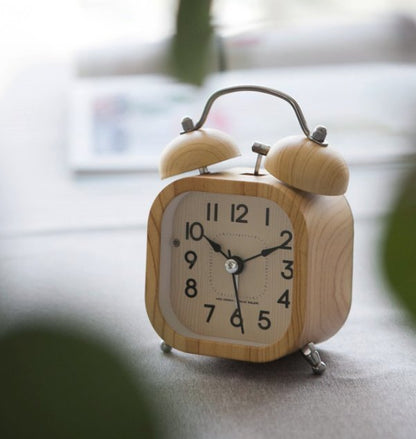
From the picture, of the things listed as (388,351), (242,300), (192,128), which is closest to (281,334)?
(242,300)

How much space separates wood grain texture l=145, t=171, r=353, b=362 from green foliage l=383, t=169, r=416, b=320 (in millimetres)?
826

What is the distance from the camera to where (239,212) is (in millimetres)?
1055

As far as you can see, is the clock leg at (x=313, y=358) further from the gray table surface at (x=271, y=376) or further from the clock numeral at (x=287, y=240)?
the clock numeral at (x=287, y=240)

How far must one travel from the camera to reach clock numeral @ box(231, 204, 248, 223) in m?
1.05

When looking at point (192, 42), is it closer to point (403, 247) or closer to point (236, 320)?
point (403, 247)

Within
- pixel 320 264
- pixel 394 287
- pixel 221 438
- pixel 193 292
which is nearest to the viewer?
pixel 394 287

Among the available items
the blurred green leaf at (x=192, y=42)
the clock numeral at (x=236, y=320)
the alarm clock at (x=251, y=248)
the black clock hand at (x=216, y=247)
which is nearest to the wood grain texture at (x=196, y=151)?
the alarm clock at (x=251, y=248)

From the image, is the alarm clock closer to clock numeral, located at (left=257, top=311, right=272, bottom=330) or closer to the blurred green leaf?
clock numeral, located at (left=257, top=311, right=272, bottom=330)

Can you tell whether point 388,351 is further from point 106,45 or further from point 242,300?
point 106,45

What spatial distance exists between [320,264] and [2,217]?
870 millimetres

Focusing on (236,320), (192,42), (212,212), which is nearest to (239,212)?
(212,212)

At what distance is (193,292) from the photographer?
110cm

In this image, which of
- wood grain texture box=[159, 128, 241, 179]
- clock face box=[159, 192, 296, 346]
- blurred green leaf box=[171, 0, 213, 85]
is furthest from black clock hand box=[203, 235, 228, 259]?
blurred green leaf box=[171, 0, 213, 85]

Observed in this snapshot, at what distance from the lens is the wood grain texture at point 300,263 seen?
98 cm
